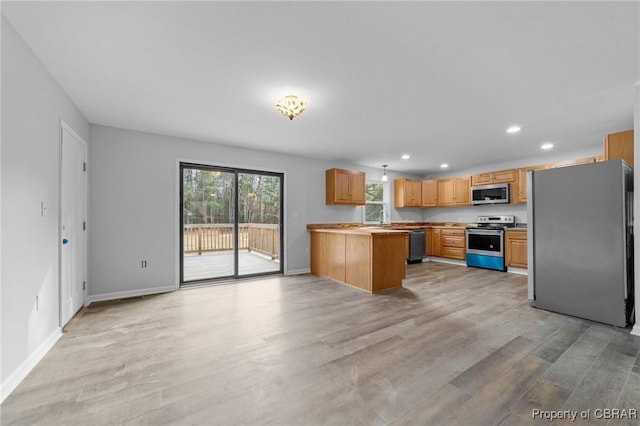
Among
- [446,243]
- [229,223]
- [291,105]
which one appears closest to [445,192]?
[446,243]

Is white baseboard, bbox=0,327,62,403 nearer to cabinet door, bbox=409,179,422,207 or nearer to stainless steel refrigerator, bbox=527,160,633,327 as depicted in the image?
stainless steel refrigerator, bbox=527,160,633,327

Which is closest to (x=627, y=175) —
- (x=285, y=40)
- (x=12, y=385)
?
(x=285, y=40)

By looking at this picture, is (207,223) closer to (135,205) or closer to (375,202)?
(135,205)

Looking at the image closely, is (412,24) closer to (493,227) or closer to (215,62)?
(215,62)

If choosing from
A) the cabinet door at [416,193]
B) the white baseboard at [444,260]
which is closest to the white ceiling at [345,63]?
the cabinet door at [416,193]

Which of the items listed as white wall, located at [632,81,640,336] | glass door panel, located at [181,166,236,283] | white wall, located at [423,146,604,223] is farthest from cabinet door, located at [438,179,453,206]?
glass door panel, located at [181,166,236,283]

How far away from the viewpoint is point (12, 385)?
69.4 inches

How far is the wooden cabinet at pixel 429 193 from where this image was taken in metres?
7.19

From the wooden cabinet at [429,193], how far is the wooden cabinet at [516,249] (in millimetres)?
2000

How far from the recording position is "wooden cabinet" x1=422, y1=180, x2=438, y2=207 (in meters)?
7.19

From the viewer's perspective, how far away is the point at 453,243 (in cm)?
656

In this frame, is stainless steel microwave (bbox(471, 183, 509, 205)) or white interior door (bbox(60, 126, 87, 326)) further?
stainless steel microwave (bbox(471, 183, 509, 205))

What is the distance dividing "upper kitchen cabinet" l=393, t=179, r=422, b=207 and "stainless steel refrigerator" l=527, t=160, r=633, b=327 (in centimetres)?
367

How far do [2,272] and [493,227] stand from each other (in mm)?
7194
